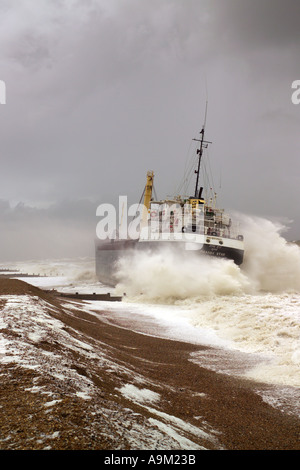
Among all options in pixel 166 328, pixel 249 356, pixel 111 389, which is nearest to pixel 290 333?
pixel 249 356

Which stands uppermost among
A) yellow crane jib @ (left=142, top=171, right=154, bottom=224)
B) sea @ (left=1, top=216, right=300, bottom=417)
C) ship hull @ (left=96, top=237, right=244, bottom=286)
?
yellow crane jib @ (left=142, top=171, right=154, bottom=224)

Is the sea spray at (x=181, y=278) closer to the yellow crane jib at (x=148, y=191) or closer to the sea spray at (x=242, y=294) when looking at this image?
the sea spray at (x=242, y=294)

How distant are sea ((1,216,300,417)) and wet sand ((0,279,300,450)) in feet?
3.53

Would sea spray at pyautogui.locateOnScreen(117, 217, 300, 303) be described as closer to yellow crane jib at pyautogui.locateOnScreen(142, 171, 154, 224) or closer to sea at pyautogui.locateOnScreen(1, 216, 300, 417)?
sea at pyautogui.locateOnScreen(1, 216, 300, 417)

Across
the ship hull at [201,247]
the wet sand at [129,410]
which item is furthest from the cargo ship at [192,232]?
the wet sand at [129,410]

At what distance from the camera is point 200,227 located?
97.6 feet

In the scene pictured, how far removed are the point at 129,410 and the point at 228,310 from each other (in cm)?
1358

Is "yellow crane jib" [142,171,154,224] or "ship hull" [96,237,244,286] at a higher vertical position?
"yellow crane jib" [142,171,154,224]

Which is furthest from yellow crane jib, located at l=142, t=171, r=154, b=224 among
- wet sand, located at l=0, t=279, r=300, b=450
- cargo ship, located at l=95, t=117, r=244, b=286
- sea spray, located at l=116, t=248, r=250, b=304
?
wet sand, located at l=0, t=279, r=300, b=450

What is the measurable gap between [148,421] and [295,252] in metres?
33.7

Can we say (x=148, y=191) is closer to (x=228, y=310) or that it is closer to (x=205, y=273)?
(x=205, y=273)

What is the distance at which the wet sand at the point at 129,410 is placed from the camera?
3.00 meters

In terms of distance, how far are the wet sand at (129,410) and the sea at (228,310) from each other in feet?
3.53

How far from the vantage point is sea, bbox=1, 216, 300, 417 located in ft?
27.9
